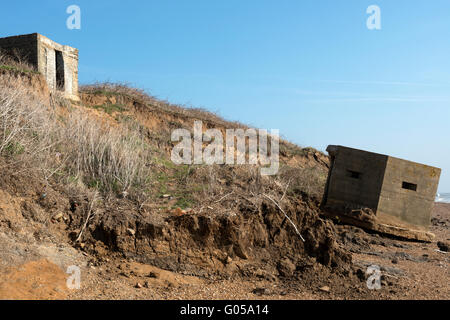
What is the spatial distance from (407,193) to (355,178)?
132cm

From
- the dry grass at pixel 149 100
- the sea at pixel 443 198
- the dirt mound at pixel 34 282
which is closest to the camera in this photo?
the dirt mound at pixel 34 282

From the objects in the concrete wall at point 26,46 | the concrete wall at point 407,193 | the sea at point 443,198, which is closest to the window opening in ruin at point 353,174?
the concrete wall at point 407,193

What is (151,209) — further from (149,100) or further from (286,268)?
(149,100)

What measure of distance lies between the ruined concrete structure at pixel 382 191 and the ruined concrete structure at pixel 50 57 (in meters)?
9.02

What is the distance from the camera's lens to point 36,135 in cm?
670

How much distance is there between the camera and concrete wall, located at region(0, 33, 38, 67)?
10773 mm

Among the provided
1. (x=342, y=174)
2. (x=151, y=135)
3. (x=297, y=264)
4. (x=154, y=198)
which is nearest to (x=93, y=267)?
(x=154, y=198)

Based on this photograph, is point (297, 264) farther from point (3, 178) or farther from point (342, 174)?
point (3, 178)

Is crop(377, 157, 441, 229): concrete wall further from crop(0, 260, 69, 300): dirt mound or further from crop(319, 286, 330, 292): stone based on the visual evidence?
crop(0, 260, 69, 300): dirt mound

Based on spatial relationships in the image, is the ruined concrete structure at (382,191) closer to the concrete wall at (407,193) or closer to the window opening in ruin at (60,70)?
the concrete wall at (407,193)

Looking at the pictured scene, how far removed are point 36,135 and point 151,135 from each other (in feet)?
16.9

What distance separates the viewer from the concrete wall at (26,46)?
1077 centimetres

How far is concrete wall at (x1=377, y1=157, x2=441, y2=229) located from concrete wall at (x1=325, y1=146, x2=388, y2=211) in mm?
228
